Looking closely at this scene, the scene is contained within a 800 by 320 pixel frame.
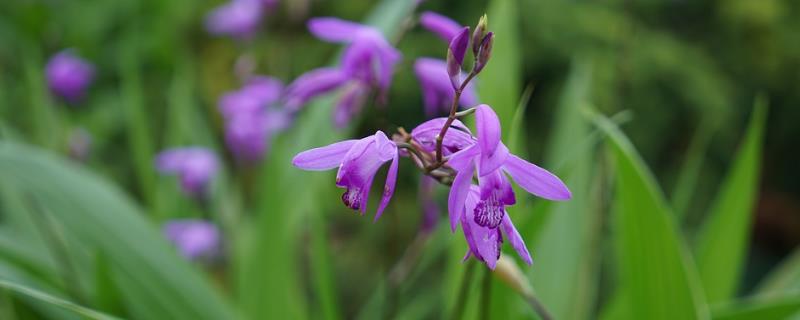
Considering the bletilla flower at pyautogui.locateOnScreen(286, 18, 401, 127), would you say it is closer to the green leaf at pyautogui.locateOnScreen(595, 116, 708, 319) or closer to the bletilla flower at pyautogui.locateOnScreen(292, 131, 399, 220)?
the green leaf at pyautogui.locateOnScreen(595, 116, 708, 319)

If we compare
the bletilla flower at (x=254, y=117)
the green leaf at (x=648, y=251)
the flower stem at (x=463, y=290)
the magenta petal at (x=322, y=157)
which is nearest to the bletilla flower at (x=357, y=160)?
the magenta petal at (x=322, y=157)

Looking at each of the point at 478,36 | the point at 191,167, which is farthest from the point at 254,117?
the point at 478,36

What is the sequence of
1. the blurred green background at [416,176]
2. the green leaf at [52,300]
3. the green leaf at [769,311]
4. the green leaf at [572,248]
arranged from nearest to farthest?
the green leaf at [52,300]
the green leaf at [769,311]
the blurred green background at [416,176]
the green leaf at [572,248]

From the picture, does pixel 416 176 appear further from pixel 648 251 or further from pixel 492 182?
pixel 492 182

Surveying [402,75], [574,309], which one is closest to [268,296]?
[574,309]

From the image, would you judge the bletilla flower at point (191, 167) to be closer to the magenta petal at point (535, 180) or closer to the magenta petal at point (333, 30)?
the magenta petal at point (333, 30)

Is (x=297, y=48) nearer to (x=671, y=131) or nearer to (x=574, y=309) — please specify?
(x=671, y=131)
